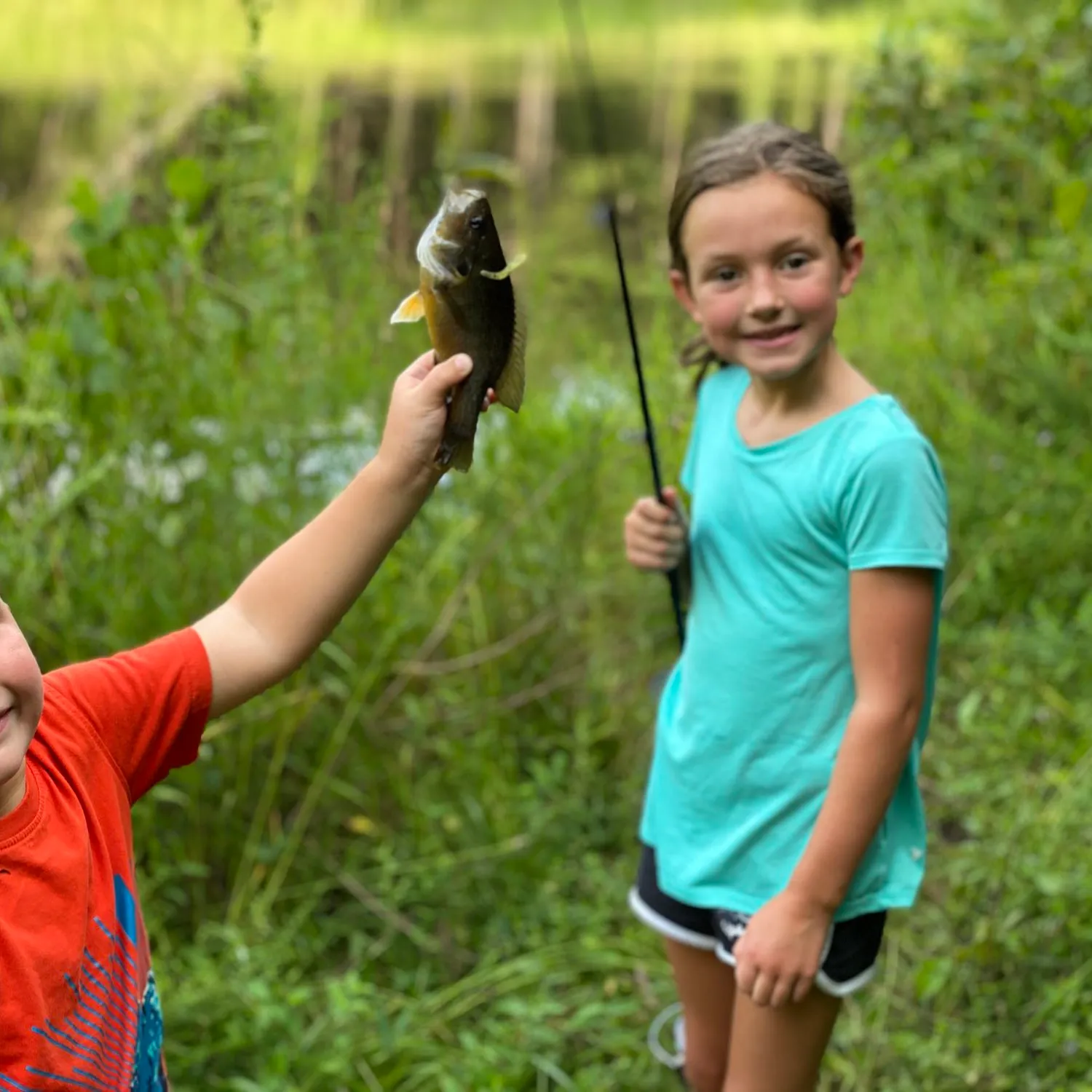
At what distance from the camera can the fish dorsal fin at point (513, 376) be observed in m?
1.35

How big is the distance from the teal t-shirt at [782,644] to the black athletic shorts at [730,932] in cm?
3

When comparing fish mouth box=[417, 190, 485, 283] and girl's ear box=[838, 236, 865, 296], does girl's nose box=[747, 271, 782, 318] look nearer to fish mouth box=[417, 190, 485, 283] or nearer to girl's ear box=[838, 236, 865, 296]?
girl's ear box=[838, 236, 865, 296]

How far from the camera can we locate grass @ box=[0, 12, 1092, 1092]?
2355 millimetres

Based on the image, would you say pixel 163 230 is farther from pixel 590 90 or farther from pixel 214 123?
pixel 590 90

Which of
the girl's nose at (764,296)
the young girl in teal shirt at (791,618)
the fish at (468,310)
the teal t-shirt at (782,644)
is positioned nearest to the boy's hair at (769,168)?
the young girl in teal shirt at (791,618)

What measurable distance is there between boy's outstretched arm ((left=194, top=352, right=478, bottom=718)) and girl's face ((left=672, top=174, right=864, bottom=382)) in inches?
17.6

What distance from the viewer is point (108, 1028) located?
1.24m

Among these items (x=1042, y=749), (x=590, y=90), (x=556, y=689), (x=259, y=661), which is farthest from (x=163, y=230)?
(x=1042, y=749)

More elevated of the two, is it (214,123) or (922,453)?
(214,123)

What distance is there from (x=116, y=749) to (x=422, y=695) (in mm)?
1743

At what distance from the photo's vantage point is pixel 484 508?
3113mm

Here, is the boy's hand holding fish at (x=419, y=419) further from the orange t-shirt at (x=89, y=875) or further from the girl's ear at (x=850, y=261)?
the girl's ear at (x=850, y=261)

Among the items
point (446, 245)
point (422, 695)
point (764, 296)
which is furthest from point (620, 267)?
point (422, 695)

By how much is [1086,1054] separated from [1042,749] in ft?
2.65
